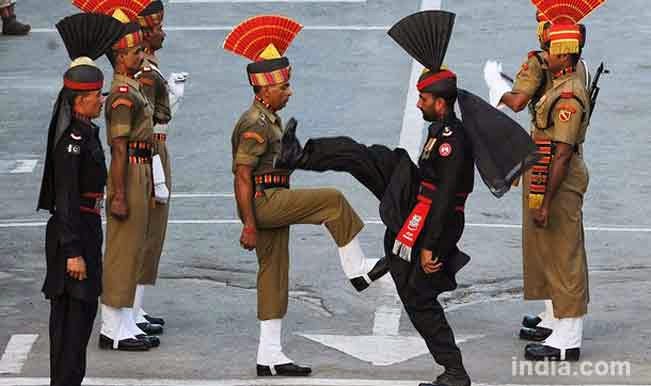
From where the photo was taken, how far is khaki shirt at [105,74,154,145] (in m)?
10.9

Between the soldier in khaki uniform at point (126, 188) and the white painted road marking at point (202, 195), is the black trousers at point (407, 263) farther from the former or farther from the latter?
the white painted road marking at point (202, 195)

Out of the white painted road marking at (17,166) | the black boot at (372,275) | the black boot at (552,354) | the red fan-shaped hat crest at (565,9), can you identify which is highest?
the red fan-shaped hat crest at (565,9)

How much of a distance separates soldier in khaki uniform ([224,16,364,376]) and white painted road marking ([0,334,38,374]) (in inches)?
67.9

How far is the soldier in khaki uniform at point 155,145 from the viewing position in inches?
456

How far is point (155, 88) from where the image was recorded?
38.4 feet

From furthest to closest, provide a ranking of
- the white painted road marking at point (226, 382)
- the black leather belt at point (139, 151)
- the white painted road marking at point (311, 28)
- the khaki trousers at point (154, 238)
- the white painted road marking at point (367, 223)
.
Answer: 1. the white painted road marking at point (311, 28)
2. the white painted road marking at point (367, 223)
3. the khaki trousers at point (154, 238)
4. the black leather belt at point (139, 151)
5. the white painted road marking at point (226, 382)

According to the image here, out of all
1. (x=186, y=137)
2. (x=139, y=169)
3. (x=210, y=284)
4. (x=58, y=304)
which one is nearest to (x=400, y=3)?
(x=186, y=137)

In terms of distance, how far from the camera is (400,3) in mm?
25688

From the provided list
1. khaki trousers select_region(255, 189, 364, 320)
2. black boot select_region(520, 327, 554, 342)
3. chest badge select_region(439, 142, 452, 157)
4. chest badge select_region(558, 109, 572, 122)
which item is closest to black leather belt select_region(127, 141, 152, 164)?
khaki trousers select_region(255, 189, 364, 320)

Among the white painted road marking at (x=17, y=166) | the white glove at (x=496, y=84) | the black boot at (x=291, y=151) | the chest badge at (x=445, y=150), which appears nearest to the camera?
the chest badge at (x=445, y=150)

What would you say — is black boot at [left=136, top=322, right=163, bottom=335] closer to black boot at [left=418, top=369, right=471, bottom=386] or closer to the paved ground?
the paved ground

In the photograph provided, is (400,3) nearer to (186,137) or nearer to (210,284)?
(186,137)

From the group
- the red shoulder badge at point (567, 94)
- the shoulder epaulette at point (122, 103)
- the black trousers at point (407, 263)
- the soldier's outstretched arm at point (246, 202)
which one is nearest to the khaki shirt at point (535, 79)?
the red shoulder badge at point (567, 94)

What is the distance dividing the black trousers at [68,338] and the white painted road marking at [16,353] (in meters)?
1.01
